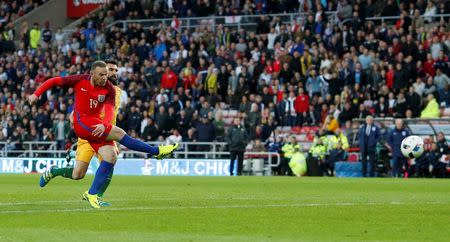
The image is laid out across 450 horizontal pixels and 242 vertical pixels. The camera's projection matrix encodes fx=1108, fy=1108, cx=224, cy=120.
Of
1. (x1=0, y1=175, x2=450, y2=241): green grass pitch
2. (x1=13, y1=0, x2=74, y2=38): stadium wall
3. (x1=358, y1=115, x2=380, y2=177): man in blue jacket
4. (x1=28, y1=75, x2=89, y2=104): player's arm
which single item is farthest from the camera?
(x1=13, y1=0, x2=74, y2=38): stadium wall

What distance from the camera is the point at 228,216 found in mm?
14352

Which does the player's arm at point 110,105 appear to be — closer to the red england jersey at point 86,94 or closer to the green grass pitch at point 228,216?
the red england jersey at point 86,94

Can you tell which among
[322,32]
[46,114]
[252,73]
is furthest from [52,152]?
[322,32]

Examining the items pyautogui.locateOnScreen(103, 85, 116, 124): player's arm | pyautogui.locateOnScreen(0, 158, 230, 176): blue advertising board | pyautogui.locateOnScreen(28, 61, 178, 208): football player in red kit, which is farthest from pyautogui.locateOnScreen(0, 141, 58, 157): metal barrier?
pyautogui.locateOnScreen(28, 61, 178, 208): football player in red kit

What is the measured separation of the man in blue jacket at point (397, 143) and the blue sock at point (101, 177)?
58.9 ft

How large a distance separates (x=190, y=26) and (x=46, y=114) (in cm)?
706

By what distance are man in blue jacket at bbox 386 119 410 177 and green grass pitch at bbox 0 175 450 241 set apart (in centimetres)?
1165

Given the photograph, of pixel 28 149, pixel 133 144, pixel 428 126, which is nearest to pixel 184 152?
pixel 428 126

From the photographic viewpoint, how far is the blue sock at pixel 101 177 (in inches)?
626

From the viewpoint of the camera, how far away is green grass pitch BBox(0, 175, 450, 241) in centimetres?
1169

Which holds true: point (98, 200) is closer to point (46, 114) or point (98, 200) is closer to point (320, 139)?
point (320, 139)

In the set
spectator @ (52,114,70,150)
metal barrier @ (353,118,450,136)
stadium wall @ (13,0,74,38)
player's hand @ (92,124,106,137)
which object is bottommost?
spectator @ (52,114,70,150)

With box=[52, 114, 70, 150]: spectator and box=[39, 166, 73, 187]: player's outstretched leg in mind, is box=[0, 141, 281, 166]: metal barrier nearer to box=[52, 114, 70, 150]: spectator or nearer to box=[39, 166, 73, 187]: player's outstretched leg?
box=[52, 114, 70, 150]: spectator

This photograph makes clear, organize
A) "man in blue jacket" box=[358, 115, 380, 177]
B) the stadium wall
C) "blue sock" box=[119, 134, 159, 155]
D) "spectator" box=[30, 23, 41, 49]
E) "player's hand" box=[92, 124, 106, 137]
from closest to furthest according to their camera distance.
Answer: "player's hand" box=[92, 124, 106, 137]
"blue sock" box=[119, 134, 159, 155]
"man in blue jacket" box=[358, 115, 380, 177]
"spectator" box=[30, 23, 41, 49]
the stadium wall
